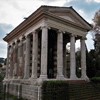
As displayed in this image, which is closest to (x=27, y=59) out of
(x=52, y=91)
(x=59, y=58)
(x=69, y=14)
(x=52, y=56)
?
(x=52, y=56)

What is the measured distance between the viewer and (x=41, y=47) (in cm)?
2230

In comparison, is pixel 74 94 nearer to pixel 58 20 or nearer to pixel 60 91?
pixel 60 91

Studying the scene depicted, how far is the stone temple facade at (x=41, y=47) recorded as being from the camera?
19125 mm

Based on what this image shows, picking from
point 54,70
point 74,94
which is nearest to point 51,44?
point 54,70

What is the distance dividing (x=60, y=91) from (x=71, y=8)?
12.3m

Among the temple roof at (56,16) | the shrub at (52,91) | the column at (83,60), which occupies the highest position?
the temple roof at (56,16)

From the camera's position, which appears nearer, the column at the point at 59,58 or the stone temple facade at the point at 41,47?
the stone temple facade at the point at 41,47

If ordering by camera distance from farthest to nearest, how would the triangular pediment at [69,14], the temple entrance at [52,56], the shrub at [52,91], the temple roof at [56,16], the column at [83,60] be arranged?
1. the temple entrance at [52,56]
2. the column at [83,60]
3. the triangular pediment at [69,14]
4. the temple roof at [56,16]
5. the shrub at [52,91]

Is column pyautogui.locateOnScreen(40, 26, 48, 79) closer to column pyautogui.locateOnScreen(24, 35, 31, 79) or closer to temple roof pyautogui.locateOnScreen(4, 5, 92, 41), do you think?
temple roof pyautogui.locateOnScreen(4, 5, 92, 41)

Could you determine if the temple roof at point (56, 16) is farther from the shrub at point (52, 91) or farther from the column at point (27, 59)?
the shrub at point (52, 91)

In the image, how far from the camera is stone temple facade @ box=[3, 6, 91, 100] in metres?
19.1

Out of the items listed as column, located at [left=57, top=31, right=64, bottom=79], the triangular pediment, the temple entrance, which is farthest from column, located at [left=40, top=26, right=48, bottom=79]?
the temple entrance

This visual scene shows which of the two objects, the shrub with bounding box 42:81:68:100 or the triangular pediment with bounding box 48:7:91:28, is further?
the triangular pediment with bounding box 48:7:91:28

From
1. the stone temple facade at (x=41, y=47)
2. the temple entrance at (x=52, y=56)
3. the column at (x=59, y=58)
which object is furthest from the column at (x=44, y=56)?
the temple entrance at (x=52, y=56)
